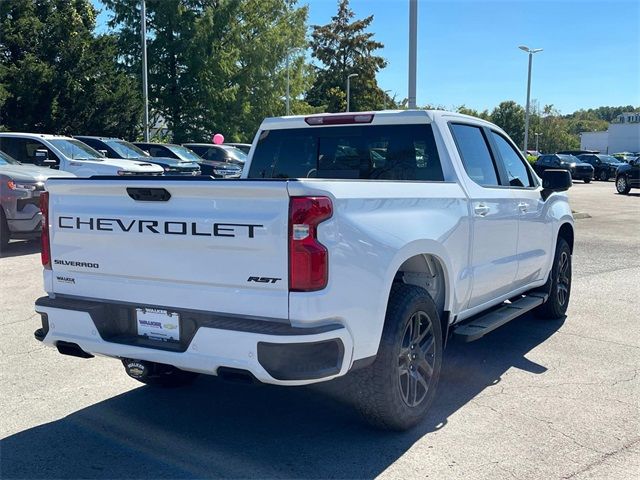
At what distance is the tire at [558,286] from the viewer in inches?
260

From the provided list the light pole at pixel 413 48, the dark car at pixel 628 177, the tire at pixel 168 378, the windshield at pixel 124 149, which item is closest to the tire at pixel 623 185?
the dark car at pixel 628 177

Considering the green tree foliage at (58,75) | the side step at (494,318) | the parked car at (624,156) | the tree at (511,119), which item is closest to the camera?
the side step at (494,318)

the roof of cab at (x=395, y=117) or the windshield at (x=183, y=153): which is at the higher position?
the roof of cab at (x=395, y=117)

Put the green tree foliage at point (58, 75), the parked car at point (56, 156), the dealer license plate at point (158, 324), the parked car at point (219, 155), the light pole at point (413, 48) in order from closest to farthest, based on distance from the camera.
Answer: the dealer license plate at point (158, 324)
the light pole at point (413, 48)
the parked car at point (56, 156)
the parked car at point (219, 155)
the green tree foliage at point (58, 75)

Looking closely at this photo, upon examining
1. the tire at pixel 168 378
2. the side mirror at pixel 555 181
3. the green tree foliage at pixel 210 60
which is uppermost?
the green tree foliage at pixel 210 60

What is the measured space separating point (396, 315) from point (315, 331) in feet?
2.42

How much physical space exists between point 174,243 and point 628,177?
27.6 m

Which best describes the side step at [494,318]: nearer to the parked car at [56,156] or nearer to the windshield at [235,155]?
the parked car at [56,156]

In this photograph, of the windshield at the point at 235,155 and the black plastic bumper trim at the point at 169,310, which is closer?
the black plastic bumper trim at the point at 169,310

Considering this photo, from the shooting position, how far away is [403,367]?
3918mm

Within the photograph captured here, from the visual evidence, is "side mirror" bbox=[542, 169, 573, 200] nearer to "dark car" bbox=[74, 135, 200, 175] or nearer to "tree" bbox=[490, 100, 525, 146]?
"dark car" bbox=[74, 135, 200, 175]

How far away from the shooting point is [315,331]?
3.17 m

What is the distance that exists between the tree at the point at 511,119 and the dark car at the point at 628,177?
6339cm

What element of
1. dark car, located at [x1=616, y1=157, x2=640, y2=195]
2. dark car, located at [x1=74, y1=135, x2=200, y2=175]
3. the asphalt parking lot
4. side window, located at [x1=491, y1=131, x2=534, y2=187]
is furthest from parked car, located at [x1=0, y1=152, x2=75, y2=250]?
dark car, located at [x1=616, y1=157, x2=640, y2=195]
